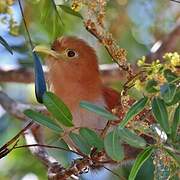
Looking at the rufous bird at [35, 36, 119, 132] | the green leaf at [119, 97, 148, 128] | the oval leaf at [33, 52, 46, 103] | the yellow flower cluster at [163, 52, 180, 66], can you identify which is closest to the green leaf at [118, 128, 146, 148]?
the green leaf at [119, 97, 148, 128]

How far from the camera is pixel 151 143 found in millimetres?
2062

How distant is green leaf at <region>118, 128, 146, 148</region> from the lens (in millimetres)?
1832

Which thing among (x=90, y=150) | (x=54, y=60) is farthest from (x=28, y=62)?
(x=90, y=150)

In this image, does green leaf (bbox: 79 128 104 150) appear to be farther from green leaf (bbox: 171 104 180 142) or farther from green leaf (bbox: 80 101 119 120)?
green leaf (bbox: 171 104 180 142)

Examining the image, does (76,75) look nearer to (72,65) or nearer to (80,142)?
(72,65)

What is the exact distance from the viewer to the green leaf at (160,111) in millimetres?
1867

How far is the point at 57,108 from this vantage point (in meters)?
2.12

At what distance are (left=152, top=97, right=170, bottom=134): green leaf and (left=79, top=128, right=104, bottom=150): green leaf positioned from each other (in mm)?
244

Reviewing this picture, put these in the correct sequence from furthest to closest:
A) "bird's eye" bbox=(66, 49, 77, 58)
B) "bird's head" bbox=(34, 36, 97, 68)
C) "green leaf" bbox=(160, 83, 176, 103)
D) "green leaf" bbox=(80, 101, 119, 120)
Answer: "bird's eye" bbox=(66, 49, 77, 58) < "bird's head" bbox=(34, 36, 97, 68) < "green leaf" bbox=(80, 101, 119, 120) < "green leaf" bbox=(160, 83, 176, 103)

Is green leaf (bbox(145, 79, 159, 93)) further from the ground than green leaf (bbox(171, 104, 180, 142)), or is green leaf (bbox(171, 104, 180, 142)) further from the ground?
green leaf (bbox(145, 79, 159, 93))

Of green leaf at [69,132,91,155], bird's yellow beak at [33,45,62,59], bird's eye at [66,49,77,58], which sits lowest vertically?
bird's eye at [66,49,77,58]

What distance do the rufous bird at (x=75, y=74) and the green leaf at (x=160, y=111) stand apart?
3.88 ft

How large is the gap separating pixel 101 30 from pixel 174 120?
0.37 m

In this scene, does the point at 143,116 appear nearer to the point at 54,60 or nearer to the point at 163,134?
the point at 163,134
